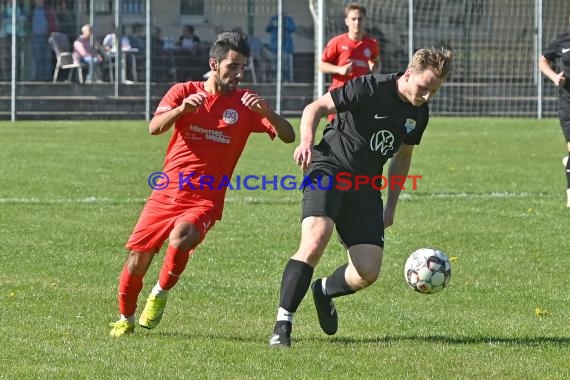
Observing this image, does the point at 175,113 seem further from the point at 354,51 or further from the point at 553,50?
the point at 354,51

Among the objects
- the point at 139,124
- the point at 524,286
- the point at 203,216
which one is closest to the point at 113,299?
the point at 203,216

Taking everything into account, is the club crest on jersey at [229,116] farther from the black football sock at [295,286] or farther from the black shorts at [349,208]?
the black football sock at [295,286]

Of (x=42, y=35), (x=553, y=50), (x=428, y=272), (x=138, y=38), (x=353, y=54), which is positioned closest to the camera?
(x=428, y=272)

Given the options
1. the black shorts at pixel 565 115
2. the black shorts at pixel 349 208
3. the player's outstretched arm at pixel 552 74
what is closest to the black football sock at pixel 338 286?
the black shorts at pixel 349 208

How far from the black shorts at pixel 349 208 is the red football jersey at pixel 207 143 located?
1.62 feet

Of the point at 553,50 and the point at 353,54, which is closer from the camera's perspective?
the point at 553,50

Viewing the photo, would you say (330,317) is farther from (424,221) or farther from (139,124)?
(139,124)

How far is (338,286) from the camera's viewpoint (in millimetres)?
7137

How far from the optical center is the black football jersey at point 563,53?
13188 millimetres

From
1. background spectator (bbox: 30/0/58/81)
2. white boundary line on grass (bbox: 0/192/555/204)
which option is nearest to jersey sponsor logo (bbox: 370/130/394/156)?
white boundary line on grass (bbox: 0/192/555/204)

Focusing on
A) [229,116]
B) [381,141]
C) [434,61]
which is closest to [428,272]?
[381,141]

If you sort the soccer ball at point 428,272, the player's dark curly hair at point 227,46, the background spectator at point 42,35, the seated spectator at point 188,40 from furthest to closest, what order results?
1. the seated spectator at point 188,40
2. the background spectator at point 42,35
3. the soccer ball at point 428,272
4. the player's dark curly hair at point 227,46

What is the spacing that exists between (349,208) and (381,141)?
1.41 ft

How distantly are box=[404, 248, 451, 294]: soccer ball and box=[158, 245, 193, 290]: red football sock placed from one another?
4.57 ft
